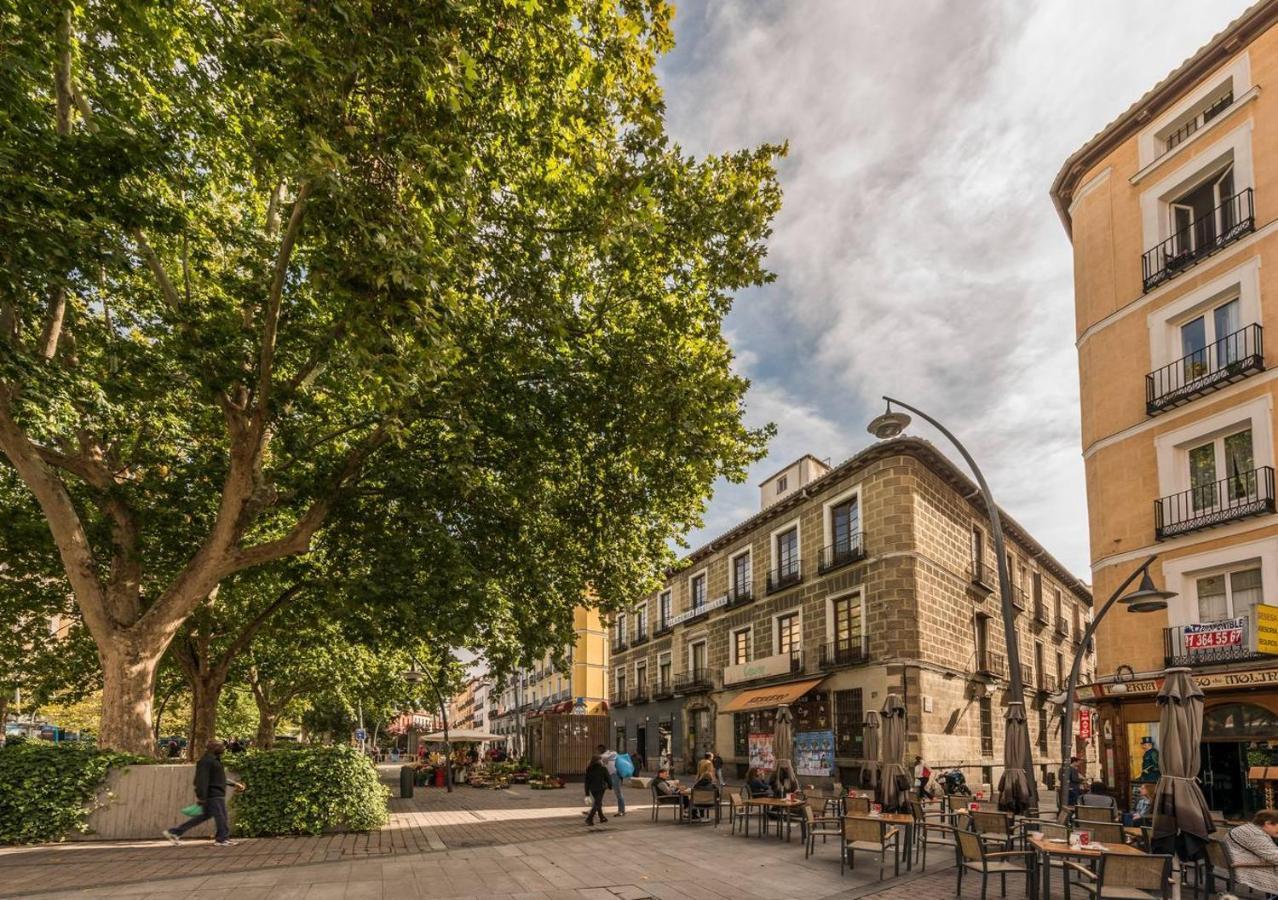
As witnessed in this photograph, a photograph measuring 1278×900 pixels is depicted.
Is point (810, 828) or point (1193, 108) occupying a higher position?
point (1193, 108)

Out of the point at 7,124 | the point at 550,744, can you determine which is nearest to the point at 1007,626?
the point at 7,124

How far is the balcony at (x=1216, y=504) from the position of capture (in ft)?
52.2

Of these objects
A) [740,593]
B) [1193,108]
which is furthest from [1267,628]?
[740,593]

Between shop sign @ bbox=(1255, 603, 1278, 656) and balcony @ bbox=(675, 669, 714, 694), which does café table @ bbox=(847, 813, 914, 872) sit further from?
balcony @ bbox=(675, 669, 714, 694)

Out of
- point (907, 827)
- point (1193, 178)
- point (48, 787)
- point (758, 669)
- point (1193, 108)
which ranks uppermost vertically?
point (1193, 108)

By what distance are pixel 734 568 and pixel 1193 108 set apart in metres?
22.5

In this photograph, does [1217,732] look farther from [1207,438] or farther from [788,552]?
[788,552]

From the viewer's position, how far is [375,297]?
839 centimetres

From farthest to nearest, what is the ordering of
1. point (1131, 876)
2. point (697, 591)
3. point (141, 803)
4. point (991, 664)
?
point (697, 591) → point (991, 664) → point (141, 803) → point (1131, 876)

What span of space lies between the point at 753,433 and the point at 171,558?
1222 cm

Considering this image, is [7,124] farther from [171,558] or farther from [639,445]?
[171,558]

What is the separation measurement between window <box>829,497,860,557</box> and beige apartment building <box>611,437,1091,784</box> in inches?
2.4

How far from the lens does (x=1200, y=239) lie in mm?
Answer: 18812

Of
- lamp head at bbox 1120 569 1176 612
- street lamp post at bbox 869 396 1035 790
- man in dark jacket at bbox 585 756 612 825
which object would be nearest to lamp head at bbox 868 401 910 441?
street lamp post at bbox 869 396 1035 790
